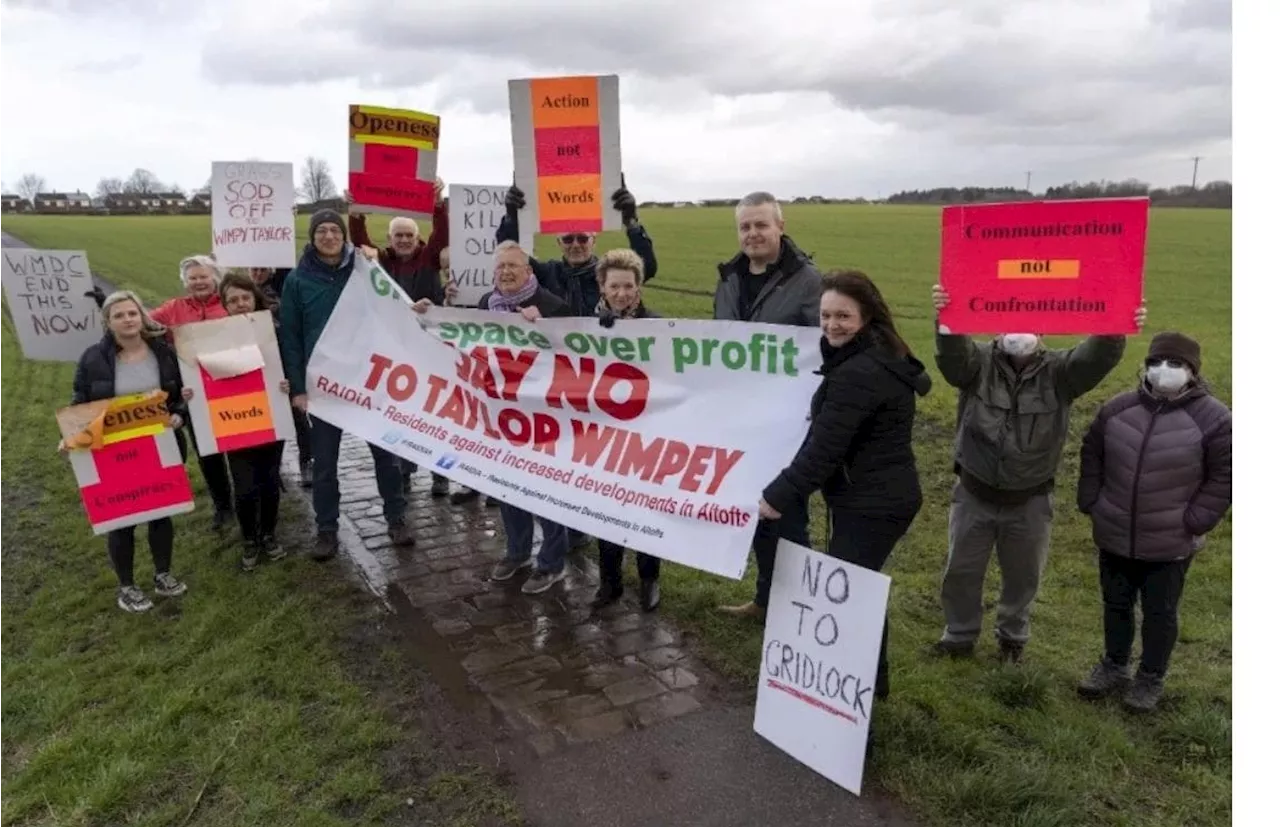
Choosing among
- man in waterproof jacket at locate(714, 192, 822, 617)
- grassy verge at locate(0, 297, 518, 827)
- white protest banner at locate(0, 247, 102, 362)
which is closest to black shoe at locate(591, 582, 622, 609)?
man in waterproof jacket at locate(714, 192, 822, 617)

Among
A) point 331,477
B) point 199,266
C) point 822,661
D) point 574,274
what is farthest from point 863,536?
point 199,266

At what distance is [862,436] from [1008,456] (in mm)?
1049

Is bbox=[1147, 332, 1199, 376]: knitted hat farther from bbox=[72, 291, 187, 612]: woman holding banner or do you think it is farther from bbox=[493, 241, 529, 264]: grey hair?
bbox=[72, 291, 187, 612]: woman holding banner

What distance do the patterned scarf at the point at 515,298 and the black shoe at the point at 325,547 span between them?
214 cm

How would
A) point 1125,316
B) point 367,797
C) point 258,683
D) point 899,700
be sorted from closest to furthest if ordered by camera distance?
point 1125,316 < point 367,797 < point 899,700 < point 258,683

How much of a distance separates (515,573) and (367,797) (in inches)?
92.1

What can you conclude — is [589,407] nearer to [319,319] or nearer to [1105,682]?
[319,319]

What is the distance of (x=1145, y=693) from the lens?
14.4 ft

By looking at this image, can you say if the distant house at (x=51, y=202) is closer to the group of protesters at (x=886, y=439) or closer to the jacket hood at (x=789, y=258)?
the group of protesters at (x=886, y=439)


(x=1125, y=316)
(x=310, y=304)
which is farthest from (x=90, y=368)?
(x=1125, y=316)

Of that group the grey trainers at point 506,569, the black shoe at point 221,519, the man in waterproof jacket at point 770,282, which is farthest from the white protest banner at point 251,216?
the man in waterproof jacket at point 770,282

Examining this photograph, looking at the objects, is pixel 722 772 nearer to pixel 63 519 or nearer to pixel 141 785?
pixel 141 785

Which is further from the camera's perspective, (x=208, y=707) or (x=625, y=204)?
(x=625, y=204)

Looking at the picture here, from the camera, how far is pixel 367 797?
12.3ft
